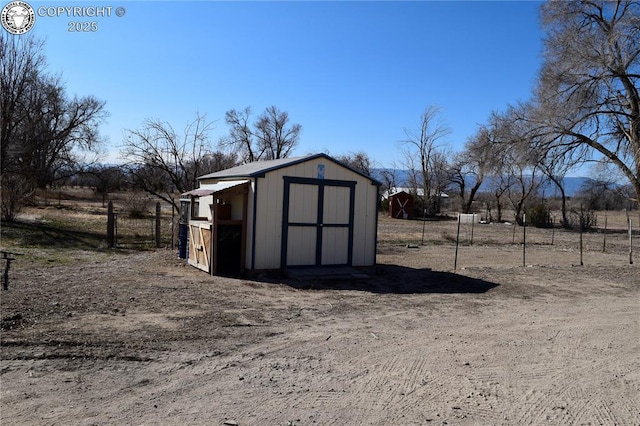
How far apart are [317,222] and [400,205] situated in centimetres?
3465

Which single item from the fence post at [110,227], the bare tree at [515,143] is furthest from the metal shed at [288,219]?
the bare tree at [515,143]

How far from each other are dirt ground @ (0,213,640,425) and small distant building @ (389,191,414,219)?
34452 millimetres

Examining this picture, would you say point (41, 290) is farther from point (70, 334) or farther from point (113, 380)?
point (113, 380)

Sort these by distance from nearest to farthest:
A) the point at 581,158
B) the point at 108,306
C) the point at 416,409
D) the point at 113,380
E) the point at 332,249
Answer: the point at 416,409 < the point at 113,380 < the point at 108,306 < the point at 332,249 < the point at 581,158

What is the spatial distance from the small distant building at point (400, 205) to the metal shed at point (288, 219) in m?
33.3

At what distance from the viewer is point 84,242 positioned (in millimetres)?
17344

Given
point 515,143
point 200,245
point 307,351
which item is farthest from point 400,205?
point 307,351

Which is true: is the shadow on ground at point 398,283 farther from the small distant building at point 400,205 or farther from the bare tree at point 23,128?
the small distant building at point 400,205

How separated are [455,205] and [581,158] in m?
36.9

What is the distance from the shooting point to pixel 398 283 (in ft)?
38.4

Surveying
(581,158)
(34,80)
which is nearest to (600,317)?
(581,158)

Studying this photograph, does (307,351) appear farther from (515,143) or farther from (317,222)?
(515,143)

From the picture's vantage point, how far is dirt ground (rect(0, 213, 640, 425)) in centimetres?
432

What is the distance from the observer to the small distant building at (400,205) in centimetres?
4606
